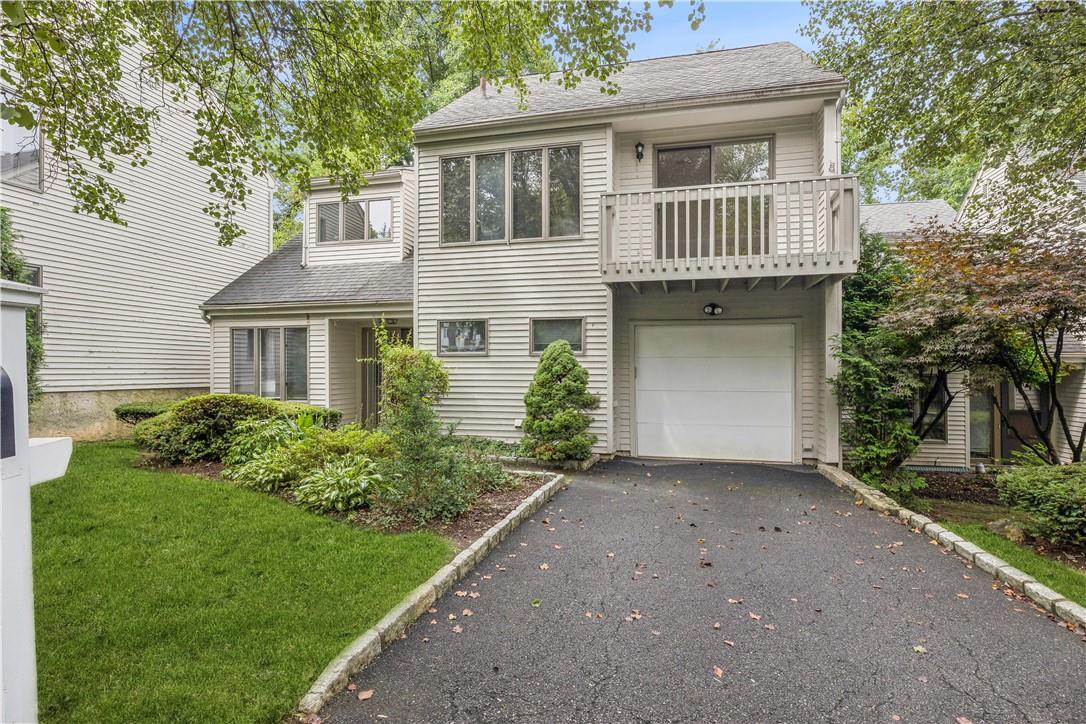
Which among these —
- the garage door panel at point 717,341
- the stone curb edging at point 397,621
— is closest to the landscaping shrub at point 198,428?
the stone curb edging at point 397,621

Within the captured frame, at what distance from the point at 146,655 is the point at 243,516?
2.32 metres

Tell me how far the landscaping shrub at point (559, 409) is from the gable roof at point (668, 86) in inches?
149

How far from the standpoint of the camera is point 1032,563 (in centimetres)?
400

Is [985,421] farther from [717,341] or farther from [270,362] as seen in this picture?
[270,362]

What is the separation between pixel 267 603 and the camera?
3.20 metres

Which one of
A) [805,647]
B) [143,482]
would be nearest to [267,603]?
[805,647]

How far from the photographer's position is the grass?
3545mm

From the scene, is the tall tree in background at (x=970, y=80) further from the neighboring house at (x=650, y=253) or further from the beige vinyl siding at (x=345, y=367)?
the beige vinyl siding at (x=345, y=367)

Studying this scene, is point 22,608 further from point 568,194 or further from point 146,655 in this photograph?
point 568,194

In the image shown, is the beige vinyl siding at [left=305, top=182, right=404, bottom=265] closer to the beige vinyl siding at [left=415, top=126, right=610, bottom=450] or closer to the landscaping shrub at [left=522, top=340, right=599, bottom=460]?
the beige vinyl siding at [left=415, top=126, right=610, bottom=450]

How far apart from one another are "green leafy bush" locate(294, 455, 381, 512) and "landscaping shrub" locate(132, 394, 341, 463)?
7.70 feet

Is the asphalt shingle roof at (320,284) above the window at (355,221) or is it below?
below

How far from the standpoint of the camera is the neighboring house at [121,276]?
28.4 feet

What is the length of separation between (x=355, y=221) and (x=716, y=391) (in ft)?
27.6
